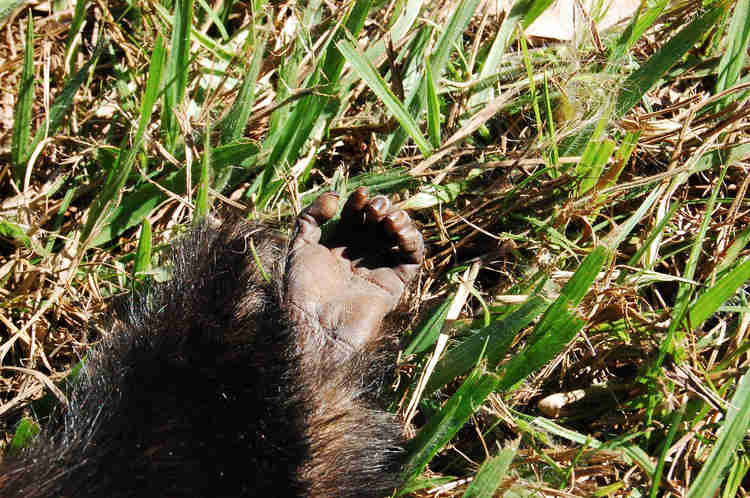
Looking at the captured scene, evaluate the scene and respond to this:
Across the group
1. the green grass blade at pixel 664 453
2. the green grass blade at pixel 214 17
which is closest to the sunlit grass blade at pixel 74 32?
the green grass blade at pixel 214 17

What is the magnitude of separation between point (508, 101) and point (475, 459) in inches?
49.0

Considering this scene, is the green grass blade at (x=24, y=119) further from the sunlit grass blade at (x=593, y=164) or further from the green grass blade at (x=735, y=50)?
the green grass blade at (x=735, y=50)

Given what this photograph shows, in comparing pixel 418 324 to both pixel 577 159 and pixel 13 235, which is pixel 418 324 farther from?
pixel 13 235

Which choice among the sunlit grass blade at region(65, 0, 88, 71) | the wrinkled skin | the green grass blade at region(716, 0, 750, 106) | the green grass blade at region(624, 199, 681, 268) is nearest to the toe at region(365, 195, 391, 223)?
the wrinkled skin

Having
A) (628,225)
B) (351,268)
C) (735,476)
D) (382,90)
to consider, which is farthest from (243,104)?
(735,476)

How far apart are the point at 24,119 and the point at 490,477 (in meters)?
1.88

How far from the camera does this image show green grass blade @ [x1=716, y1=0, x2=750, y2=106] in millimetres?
2432

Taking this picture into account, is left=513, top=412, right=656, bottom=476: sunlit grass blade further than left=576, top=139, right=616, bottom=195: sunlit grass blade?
No

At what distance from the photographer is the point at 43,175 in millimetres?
2438

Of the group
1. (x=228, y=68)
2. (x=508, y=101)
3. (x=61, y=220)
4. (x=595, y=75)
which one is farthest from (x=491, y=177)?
(x=61, y=220)

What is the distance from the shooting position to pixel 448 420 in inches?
80.0

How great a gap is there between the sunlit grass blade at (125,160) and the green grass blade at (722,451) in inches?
79.4

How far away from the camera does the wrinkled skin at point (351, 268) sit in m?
1.97

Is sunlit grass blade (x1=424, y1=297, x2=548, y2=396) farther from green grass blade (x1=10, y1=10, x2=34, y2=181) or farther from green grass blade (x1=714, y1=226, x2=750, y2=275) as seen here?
green grass blade (x1=10, y1=10, x2=34, y2=181)
